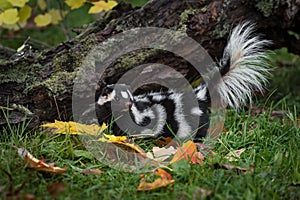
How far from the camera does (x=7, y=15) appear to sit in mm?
4168

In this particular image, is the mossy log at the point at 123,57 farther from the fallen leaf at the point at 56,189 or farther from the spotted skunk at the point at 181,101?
the fallen leaf at the point at 56,189

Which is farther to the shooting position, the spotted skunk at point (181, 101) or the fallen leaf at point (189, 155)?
the spotted skunk at point (181, 101)

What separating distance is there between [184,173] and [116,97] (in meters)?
1.13

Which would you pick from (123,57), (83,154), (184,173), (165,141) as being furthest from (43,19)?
(184,173)

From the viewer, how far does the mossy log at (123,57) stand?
3.51m

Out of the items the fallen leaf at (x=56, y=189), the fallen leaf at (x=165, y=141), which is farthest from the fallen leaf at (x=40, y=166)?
the fallen leaf at (x=165, y=141)

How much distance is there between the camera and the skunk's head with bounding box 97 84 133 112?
3637 mm

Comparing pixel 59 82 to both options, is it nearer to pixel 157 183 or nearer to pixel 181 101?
pixel 181 101

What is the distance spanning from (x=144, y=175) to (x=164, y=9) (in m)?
1.70

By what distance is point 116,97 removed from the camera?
3645mm

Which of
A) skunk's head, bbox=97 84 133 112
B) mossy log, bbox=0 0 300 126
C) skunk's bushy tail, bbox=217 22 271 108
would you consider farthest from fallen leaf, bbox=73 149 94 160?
skunk's bushy tail, bbox=217 22 271 108

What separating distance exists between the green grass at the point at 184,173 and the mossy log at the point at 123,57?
33cm

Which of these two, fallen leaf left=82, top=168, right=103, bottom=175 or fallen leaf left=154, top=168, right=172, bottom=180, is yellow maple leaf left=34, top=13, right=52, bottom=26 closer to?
fallen leaf left=82, top=168, right=103, bottom=175

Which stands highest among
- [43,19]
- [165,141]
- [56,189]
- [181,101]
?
[43,19]
